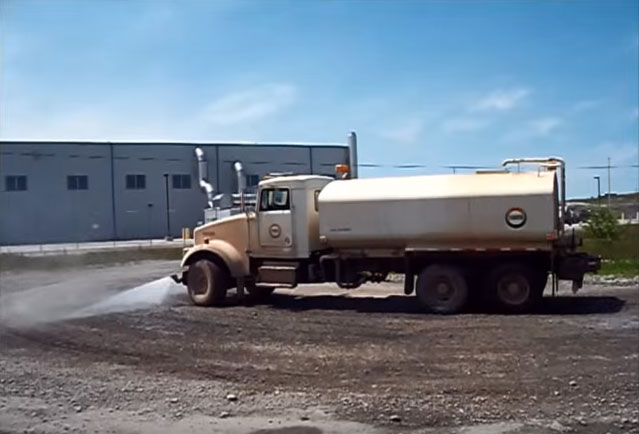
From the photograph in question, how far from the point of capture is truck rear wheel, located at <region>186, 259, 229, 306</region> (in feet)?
62.5

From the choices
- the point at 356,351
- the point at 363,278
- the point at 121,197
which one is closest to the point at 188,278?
the point at 363,278

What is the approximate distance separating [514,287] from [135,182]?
47.3m

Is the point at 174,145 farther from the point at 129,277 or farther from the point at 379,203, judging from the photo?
the point at 379,203

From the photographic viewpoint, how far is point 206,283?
63.0 ft

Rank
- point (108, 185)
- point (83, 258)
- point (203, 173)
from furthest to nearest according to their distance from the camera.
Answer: point (203, 173)
point (108, 185)
point (83, 258)

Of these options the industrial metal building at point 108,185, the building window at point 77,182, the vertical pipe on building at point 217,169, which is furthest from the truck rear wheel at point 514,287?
the vertical pipe on building at point 217,169

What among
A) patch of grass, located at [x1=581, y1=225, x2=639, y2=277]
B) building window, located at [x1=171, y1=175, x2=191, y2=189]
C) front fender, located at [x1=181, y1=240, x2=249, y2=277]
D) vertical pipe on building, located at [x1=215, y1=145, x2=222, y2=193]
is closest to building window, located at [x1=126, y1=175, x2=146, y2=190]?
building window, located at [x1=171, y1=175, x2=191, y2=189]

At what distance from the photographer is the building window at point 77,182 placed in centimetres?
5756

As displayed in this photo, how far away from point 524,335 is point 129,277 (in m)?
18.3

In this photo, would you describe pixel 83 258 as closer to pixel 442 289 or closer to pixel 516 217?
pixel 442 289

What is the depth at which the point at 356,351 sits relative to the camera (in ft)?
40.7

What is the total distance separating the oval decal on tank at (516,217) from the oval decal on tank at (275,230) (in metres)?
4.92

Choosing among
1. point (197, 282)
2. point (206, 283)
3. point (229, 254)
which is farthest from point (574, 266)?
point (197, 282)

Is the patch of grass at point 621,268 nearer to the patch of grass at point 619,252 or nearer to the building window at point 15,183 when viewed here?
the patch of grass at point 619,252
